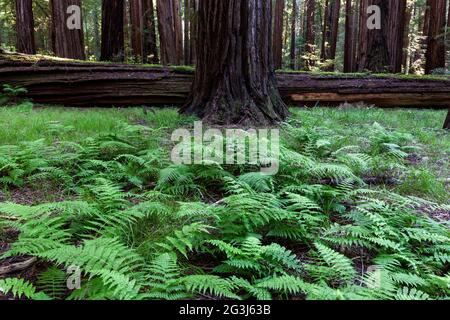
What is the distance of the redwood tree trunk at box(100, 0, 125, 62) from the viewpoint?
12773 mm

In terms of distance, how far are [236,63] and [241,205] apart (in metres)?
4.25

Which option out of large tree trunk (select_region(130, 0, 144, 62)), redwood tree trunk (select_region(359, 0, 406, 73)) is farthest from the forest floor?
large tree trunk (select_region(130, 0, 144, 62))

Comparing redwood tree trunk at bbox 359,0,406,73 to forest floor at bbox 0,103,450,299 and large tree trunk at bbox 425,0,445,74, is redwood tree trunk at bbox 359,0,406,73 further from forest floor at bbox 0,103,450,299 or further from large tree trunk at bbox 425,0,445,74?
forest floor at bbox 0,103,450,299

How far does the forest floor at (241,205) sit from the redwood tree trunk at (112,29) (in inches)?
326

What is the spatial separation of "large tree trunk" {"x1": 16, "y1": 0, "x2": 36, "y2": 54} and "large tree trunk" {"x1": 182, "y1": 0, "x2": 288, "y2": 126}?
7910 millimetres

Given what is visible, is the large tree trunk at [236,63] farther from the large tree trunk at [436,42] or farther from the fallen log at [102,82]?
the large tree trunk at [436,42]

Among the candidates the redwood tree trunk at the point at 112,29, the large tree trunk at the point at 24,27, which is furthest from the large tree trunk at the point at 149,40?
the large tree trunk at the point at 24,27

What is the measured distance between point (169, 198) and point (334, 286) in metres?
1.58

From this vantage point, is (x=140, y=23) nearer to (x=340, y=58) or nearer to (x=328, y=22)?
(x=328, y=22)

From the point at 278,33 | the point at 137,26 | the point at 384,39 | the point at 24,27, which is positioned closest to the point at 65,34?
the point at 24,27

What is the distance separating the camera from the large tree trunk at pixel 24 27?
11.7 m

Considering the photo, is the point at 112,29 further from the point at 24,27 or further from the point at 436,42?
the point at 436,42

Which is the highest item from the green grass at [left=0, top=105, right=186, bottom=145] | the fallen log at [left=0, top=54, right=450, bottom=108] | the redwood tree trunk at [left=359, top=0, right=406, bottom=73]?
the redwood tree trunk at [left=359, top=0, right=406, bottom=73]
